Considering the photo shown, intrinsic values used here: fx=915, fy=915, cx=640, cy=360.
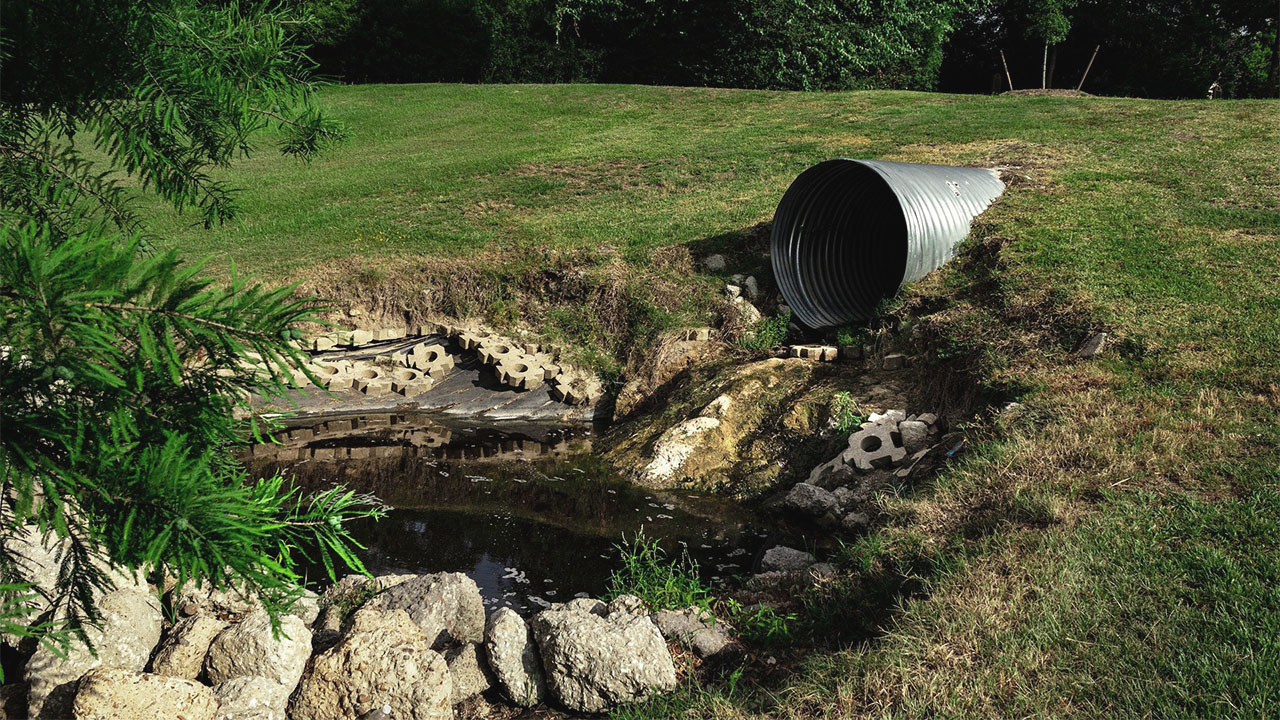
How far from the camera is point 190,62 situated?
3008mm

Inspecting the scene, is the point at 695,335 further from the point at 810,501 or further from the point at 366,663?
the point at 366,663

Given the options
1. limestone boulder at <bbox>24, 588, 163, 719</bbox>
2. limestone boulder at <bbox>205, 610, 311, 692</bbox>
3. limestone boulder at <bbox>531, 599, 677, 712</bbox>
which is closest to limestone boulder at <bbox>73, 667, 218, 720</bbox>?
limestone boulder at <bbox>24, 588, 163, 719</bbox>

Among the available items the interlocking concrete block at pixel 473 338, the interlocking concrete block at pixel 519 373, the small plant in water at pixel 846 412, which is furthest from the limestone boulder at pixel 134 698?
the interlocking concrete block at pixel 473 338

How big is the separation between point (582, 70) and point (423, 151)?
41.1 feet

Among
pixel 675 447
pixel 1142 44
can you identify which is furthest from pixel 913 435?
pixel 1142 44

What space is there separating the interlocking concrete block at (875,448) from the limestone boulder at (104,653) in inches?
198

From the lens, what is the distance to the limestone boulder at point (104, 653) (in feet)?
12.9

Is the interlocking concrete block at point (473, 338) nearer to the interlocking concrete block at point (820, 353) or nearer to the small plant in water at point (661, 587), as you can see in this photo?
the interlocking concrete block at point (820, 353)

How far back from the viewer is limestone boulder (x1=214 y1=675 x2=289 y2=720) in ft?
13.2

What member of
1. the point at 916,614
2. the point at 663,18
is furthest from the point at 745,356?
the point at 663,18

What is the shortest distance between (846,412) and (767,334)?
89.2 inches

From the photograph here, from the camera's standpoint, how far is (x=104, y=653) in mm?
4309

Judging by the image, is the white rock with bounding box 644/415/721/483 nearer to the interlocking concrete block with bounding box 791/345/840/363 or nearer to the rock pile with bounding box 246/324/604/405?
the interlocking concrete block with bounding box 791/345/840/363

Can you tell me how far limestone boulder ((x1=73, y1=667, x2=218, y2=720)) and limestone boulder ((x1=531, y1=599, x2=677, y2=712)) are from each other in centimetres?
155
